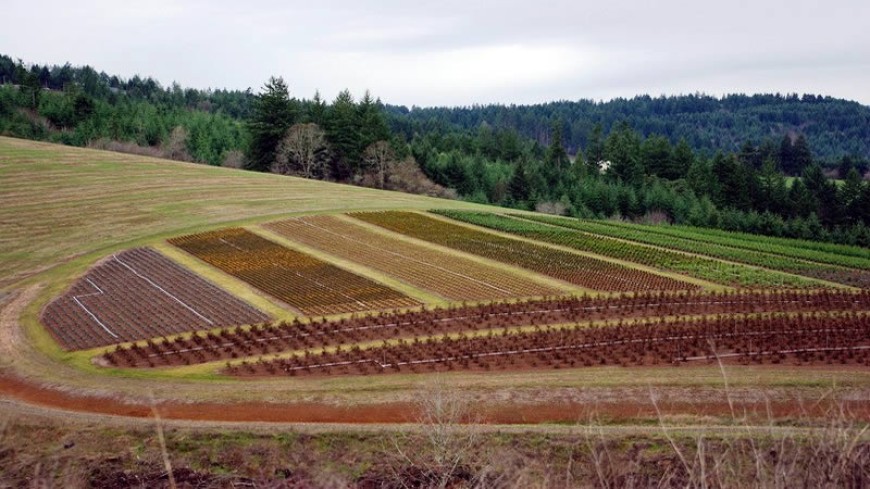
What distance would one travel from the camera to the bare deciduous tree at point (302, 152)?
91.2 meters

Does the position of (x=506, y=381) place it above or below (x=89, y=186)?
below

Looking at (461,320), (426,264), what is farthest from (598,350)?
(426,264)

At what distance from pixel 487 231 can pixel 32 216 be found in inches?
1407

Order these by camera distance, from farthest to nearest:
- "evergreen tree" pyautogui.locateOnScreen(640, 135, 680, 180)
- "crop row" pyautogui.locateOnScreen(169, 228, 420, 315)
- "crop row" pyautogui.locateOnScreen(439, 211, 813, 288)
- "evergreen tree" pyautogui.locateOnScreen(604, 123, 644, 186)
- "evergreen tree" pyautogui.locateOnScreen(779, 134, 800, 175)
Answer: "evergreen tree" pyautogui.locateOnScreen(779, 134, 800, 175) → "evergreen tree" pyautogui.locateOnScreen(640, 135, 680, 180) → "evergreen tree" pyautogui.locateOnScreen(604, 123, 644, 186) → "crop row" pyautogui.locateOnScreen(439, 211, 813, 288) → "crop row" pyautogui.locateOnScreen(169, 228, 420, 315)

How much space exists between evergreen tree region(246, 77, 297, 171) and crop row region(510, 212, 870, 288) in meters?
42.1

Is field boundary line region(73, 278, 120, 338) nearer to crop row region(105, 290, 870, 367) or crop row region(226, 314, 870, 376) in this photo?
crop row region(105, 290, 870, 367)

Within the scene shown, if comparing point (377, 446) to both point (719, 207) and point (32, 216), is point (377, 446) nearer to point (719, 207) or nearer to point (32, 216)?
point (32, 216)

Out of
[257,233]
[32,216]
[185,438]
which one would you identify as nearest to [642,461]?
[185,438]

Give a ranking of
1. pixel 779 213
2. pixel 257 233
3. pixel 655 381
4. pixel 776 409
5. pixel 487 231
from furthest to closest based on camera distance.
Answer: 1. pixel 779 213
2. pixel 487 231
3. pixel 257 233
4. pixel 655 381
5. pixel 776 409

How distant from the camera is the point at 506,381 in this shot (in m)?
27.7

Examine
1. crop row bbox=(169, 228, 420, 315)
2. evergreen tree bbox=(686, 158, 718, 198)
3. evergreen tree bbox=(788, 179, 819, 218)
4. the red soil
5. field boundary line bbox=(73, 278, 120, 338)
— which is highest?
evergreen tree bbox=(686, 158, 718, 198)

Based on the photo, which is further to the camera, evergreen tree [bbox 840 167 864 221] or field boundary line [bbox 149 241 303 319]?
evergreen tree [bbox 840 167 864 221]

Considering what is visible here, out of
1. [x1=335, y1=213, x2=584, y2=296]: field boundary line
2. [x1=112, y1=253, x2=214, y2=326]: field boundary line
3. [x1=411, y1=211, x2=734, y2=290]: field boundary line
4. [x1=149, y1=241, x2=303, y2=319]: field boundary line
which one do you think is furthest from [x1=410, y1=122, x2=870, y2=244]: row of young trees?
[x1=112, y1=253, x2=214, y2=326]: field boundary line

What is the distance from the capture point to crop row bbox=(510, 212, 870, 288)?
158 ft
